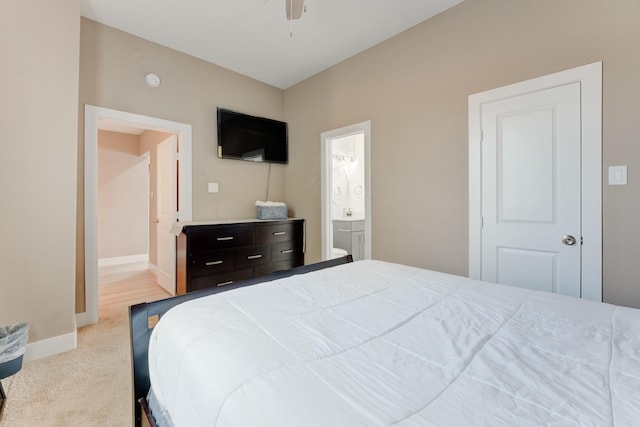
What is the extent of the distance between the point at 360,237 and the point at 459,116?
252cm

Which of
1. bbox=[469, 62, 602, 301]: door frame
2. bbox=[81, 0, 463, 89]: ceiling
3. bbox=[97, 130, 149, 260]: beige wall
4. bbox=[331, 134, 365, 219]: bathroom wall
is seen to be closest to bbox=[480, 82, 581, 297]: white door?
bbox=[469, 62, 602, 301]: door frame

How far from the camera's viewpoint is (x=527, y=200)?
2.10 m

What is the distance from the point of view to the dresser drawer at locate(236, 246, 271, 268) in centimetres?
320

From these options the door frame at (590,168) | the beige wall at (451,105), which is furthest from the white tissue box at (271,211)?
the door frame at (590,168)

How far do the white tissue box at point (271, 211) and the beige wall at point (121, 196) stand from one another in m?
3.53

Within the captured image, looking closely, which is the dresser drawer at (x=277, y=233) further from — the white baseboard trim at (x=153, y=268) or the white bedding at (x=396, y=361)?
the white baseboard trim at (x=153, y=268)

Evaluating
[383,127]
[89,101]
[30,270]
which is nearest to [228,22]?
[89,101]

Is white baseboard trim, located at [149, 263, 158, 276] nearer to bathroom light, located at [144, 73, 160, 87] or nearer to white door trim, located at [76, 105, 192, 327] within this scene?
white door trim, located at [76, 105, 192, 327]

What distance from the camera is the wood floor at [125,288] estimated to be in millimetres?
3195

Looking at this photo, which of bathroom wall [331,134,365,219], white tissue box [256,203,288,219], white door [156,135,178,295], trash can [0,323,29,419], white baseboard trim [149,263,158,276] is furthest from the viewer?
bathroom wall [331,134,365,219]

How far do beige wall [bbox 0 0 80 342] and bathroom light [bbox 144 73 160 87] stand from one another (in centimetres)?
79

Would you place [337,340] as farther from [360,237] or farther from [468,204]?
[360,237]

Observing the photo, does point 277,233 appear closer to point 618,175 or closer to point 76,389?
point 76,389

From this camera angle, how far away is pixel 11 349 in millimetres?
1689
